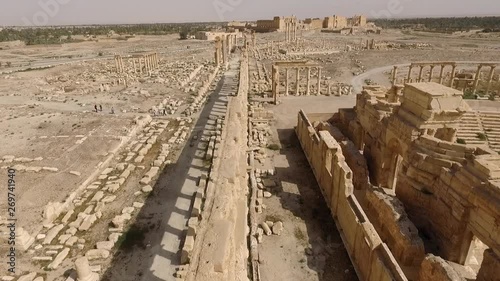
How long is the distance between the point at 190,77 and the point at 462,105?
31061 millimetres

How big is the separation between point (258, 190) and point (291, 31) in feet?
228

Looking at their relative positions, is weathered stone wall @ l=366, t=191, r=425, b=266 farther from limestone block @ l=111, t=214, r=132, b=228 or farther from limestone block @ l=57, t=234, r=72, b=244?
limestone block @ l=57, t=234, r=72, b=244

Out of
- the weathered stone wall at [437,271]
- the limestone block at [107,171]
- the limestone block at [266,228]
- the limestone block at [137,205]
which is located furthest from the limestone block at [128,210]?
the weathered stone wall at [437,271]

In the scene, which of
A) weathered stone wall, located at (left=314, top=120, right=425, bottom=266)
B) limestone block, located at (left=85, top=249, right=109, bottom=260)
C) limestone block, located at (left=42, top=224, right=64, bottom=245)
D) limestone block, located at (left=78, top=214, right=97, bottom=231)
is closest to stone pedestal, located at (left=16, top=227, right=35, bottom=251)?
limestone block, located at (left=42, top=224, right=64, bottom=245)

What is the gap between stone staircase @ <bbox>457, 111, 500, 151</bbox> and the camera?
20438 millimetres

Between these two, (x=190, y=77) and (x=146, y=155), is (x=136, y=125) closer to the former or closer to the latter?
(x=146, y=155)

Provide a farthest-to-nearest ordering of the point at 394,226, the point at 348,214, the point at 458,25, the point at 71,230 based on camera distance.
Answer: the point at 458,25 → the point at 71,230 → the point at 348,214 → the point at 394,226

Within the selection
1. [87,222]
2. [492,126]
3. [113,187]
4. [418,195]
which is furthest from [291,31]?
[87,222]

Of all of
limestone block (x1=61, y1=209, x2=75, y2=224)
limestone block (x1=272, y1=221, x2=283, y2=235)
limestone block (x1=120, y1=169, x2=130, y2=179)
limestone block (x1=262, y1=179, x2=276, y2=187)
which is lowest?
limestone block (x1=61, y1=209, x2=75, y2=224)

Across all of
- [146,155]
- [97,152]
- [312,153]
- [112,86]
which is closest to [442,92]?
[312,153]

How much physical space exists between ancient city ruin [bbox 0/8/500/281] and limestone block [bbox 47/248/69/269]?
35mm

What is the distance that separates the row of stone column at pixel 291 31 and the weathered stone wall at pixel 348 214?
5845 centimetres

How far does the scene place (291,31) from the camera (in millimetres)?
77750

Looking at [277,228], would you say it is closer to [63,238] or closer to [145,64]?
[63,238]
